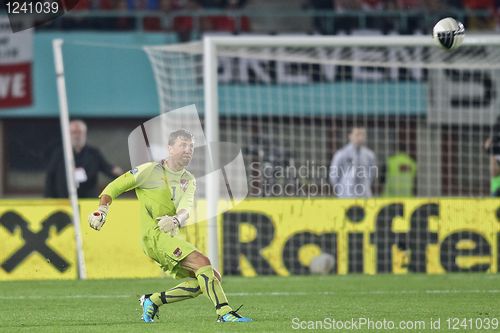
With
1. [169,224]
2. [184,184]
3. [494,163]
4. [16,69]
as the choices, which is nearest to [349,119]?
[494,163]

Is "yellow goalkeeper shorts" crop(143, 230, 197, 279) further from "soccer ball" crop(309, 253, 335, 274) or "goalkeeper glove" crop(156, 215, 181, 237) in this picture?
"soccer ball" crop(309, 253, 335, 274)

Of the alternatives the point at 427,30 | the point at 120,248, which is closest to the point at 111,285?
the point at 120,248

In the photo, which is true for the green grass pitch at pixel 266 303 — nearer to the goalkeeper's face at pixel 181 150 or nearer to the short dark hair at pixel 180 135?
the goalkeeper's face at pixel 181 150

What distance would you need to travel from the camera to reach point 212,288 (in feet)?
34.6

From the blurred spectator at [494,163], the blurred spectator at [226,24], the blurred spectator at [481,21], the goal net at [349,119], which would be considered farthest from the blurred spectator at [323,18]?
the blurred spectator at [494,163]

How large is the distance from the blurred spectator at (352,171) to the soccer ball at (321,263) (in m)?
1.13

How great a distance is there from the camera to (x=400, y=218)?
16734 millimetres

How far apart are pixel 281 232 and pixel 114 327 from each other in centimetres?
633

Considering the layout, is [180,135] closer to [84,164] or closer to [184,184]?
[184,184]

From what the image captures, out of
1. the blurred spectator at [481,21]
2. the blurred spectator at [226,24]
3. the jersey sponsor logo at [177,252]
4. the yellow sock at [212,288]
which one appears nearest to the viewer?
the yellow sock at [212,288]

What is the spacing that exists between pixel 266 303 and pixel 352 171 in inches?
201

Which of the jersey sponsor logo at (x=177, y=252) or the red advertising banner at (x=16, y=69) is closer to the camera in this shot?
the jersey sponsor logo at (x=177, y=252)

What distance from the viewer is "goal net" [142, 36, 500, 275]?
54.7 ft

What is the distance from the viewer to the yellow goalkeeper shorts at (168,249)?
10672 mm
